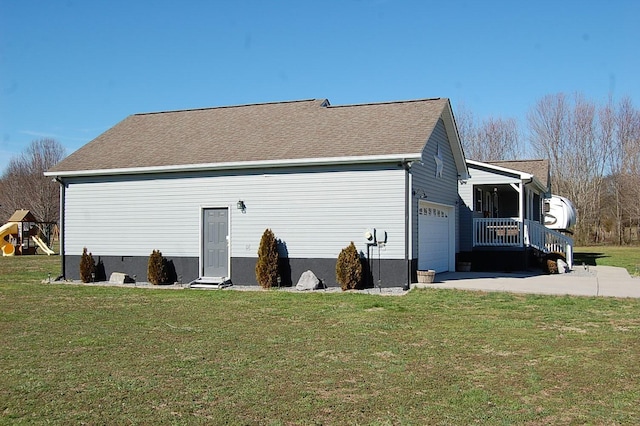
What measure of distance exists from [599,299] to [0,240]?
32.2m

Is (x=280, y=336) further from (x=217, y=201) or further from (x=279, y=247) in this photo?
(x=217, y=201)

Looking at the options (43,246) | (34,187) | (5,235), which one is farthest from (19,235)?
(34,187)

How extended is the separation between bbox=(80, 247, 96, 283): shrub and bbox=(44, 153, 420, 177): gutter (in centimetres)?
248

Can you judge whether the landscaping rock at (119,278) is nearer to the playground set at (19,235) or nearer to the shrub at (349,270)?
the shrub at (349,270)

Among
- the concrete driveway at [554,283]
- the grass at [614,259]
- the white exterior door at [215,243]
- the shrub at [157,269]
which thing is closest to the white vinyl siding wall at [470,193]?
the concrete driveway at [554,283]

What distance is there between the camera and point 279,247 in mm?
16234

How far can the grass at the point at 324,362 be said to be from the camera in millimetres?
5480

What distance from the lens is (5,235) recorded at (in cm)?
3516

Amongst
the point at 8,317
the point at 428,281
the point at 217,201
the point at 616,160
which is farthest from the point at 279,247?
the point at 616,160

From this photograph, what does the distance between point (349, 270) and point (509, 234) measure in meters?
8.54

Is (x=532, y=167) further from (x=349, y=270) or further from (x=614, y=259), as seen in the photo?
(x=349, y=270)

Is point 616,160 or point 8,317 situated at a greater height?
point 616,160

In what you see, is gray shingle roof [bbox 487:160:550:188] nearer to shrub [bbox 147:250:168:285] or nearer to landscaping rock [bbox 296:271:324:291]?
landscaping rock [bbox 296:271:324:291]

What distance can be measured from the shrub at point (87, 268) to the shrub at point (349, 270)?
7.63 meters
